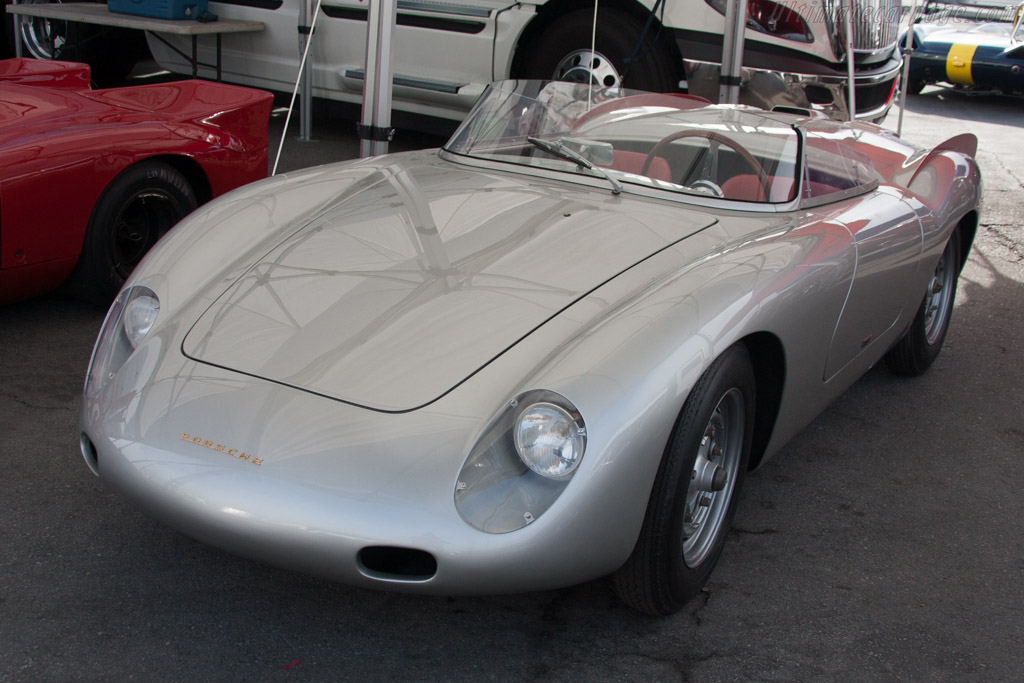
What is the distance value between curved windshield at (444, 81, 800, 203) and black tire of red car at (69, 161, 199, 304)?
128cm

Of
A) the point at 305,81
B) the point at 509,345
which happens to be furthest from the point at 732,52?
the point at 509,345

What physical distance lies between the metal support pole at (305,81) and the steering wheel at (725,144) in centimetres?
398

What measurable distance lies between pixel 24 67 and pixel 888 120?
27.0ft

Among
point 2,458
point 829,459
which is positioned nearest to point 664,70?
point 829,459

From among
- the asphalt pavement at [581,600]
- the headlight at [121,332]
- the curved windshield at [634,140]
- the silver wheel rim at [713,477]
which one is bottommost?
the asphalt pavement at [581,600]

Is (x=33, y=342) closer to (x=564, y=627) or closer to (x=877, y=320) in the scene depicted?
(x=564, y=627)

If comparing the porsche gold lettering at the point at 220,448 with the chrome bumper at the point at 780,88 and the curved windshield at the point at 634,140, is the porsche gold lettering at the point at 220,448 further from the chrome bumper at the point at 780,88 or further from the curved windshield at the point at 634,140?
the chrome bumper at the point at 780,88

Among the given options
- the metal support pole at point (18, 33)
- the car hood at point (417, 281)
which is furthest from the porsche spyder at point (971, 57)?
the car hood at point (417, 281)

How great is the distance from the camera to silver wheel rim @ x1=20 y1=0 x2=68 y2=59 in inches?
315

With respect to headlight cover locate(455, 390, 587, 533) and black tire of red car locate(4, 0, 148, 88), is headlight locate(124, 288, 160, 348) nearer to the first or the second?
headlight cover locate(455, 390, 587, 533)

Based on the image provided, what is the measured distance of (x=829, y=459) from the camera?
3.10 m

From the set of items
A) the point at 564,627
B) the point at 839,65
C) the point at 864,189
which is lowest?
the point at 564,627

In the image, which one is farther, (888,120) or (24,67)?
(888,120)

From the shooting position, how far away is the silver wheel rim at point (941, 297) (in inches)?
148
